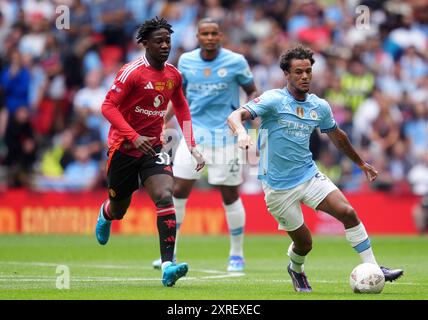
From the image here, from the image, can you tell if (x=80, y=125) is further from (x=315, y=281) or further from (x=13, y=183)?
(x=315, y=281)

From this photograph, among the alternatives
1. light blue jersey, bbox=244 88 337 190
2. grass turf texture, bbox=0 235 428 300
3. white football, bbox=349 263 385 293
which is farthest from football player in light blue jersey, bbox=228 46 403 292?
grass turf texture, bbox=0 235 428 300

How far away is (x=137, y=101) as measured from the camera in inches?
451

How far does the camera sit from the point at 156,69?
1148 cm

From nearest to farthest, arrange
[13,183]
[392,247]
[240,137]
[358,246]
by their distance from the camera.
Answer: [240,137], [358,246], [392,247], [13,183]

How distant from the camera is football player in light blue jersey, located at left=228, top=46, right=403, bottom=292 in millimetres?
10500

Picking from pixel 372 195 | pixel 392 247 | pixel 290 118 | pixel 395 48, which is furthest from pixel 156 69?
pixel 395 48

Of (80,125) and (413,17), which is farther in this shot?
(413,17)

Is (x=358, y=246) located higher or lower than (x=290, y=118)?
lower

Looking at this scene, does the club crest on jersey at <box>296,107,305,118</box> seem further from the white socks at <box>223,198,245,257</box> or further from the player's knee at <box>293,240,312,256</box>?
the white socks at <box>223,198,245,257</box>

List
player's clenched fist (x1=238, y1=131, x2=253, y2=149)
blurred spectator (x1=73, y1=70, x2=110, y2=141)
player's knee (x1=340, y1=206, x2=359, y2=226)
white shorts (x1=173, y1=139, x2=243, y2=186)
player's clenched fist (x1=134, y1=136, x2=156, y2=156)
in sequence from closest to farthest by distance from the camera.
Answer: player's clenched fist (x1=238, y1=131, x2=253, y2=149) < player's knee (x1=340, y1=206, x2=359, y2=226) < player's clenched fist (x1=134, y1=136, x2=156, y2=156) < white shorts (x1=173, y1=139, x2=243, y2=186) < blurred spectator (x1=73, y1=70, x2=110, y2=141)

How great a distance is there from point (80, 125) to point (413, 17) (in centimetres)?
829

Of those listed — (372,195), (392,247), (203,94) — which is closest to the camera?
(203,94)

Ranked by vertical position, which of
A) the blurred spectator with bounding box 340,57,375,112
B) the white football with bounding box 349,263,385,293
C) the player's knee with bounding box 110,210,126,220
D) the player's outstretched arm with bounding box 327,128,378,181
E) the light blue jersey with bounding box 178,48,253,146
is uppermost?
the blurred spectator with bounding box 340,57,375,112

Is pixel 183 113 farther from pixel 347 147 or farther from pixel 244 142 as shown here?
pixel 244 142
